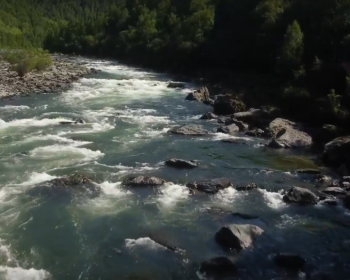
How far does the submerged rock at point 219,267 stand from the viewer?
1504 centimetres

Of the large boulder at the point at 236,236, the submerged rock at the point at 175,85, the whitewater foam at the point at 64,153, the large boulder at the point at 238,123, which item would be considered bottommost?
the submerged rock at the point at 175,85

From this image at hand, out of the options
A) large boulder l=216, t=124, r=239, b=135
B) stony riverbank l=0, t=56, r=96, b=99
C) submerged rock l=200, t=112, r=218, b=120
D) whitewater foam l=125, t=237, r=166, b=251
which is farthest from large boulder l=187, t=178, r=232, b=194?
stony riverbank l=0, t=56, r=96, b=99

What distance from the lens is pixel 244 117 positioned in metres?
35.3

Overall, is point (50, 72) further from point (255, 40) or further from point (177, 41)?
point (255, 40)

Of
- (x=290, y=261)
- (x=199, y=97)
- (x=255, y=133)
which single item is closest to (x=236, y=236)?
(x=290, y=261)

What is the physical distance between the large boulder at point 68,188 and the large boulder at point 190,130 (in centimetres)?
1092

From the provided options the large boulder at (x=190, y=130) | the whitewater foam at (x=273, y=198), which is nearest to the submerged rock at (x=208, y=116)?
the large boulder at (x=190, y=130)

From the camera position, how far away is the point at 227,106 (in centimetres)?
3847

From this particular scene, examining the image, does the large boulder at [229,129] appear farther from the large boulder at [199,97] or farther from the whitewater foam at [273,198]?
the large boulder at [199,97]

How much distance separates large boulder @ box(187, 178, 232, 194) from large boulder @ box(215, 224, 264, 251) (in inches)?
169

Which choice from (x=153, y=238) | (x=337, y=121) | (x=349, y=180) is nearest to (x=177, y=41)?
(x=337, y=121)

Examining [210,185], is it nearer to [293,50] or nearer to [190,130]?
[190,130]

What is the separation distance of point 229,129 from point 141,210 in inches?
571

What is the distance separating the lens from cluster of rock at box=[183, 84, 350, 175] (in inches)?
1037
